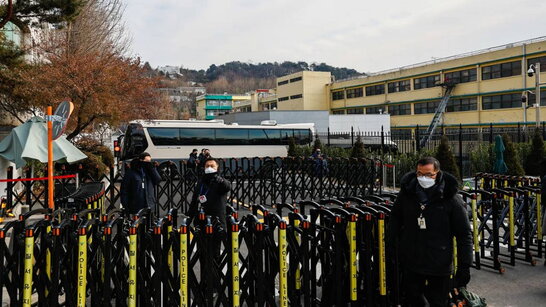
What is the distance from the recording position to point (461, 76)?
45.3 meters

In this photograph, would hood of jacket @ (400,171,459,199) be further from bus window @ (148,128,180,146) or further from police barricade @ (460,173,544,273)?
bus window @ (148,128,180,146)

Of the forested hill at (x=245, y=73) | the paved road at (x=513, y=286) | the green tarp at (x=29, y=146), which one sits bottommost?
the paved road at (x=513, y=286)

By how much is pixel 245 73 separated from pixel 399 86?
13133 centimetres

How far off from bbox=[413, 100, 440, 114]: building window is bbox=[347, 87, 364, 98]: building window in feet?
30.1

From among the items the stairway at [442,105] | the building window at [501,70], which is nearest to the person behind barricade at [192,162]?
the stairway at [442,105]

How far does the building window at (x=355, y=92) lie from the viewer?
192 feet

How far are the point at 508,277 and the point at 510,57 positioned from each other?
131 feet

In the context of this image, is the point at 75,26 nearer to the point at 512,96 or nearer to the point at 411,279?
the point at 411,279

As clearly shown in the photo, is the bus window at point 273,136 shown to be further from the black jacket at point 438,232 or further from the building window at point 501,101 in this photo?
the building window at point 501,101

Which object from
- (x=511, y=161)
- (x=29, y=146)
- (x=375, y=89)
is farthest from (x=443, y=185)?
(x=375, y=89)

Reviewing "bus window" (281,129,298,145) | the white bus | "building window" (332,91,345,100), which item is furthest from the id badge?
"building window" (332,91,345,100)

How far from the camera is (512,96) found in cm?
4034

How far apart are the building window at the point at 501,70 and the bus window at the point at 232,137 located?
93.9ft

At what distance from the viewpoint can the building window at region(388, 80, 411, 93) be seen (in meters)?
51.8
